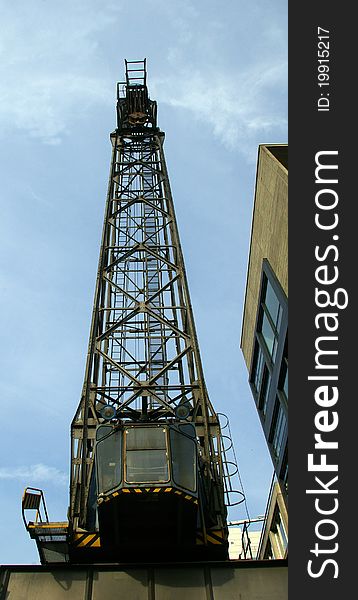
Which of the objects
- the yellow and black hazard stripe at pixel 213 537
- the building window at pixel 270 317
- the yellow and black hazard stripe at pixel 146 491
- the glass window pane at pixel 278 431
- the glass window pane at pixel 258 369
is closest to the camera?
the yellow and black hazard stripe at pixel 146 491

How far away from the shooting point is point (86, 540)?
13719mm

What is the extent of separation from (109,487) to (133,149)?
851 inches

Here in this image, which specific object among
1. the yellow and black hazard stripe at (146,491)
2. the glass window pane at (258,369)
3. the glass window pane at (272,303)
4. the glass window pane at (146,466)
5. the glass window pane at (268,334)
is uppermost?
the glass window pane at (272,303)

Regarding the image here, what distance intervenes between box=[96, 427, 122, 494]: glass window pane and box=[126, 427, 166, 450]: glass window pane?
0.76ft

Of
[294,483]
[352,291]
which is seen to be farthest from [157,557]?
[352,291]

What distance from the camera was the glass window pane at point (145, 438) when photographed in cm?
1343

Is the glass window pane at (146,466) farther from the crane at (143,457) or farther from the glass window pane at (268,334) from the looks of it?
the glass window pane at (268,334)

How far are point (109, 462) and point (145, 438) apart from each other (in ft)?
2.88

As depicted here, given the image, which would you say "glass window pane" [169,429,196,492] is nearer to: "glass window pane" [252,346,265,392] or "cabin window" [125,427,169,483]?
"cabin window" [125,427,169,483]

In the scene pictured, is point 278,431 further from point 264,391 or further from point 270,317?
point 270,317

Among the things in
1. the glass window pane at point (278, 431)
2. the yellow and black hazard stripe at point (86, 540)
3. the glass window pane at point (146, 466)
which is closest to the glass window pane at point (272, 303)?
the glass window pane at point (278, 431)

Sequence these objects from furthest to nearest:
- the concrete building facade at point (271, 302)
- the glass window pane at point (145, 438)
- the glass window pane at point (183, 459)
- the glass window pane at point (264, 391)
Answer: the glass window pane at point (264, 391) < the concrete building facade at point (271, 302) < the glass window pane at point (145, 438) < the glass window pane at point (183, 459)

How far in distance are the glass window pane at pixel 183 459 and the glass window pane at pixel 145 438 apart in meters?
0.22

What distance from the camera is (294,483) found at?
1006 cm
